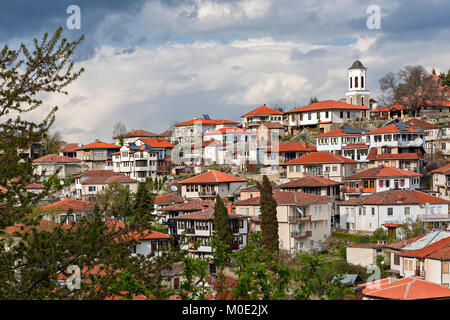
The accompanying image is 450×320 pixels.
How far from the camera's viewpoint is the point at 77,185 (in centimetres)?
7644

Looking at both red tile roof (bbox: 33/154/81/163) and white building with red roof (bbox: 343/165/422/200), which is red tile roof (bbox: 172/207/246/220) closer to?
white building with red roof (bbox: 343/165/422/200)

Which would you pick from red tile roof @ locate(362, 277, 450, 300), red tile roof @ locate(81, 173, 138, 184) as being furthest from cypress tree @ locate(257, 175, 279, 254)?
red tile roof @ locate(81, 173, 138, 184)

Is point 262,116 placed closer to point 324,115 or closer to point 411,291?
point 324,115

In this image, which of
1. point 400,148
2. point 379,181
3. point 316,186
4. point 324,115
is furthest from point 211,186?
point 324,115

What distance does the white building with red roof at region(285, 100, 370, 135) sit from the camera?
85.6 meters

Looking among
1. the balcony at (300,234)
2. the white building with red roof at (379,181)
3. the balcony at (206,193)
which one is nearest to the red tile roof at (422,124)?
the white building with red roof at (379,181)

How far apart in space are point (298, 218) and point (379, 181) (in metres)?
11.5

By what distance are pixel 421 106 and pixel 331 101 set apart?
42.8 feet

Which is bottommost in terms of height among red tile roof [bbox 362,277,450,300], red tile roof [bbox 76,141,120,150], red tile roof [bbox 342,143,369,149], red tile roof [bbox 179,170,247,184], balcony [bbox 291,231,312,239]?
balcony [bbox 291,231,312,239]

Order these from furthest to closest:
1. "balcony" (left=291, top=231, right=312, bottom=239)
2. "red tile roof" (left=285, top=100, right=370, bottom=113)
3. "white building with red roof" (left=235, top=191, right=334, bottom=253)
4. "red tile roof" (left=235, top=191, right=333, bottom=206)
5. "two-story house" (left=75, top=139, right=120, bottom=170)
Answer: "two-story house" (left=75, top=139, right=120, bottom=170) < "red tile roof" (left=285, top=100, right=370, bottom=113) < "red tile roof" (left=235, top=191, right=333, bottom=206) < "white building with red roof" (left=235, top=191, right=334, bottom=253) < "balcony" (left=291, top=231, right=312, bottom=239)

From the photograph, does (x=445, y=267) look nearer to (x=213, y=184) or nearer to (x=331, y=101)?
(x=213, y=184)

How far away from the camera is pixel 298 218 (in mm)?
50469

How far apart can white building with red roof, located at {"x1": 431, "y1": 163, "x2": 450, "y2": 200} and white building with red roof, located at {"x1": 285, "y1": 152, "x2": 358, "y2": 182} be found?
9073 mm
